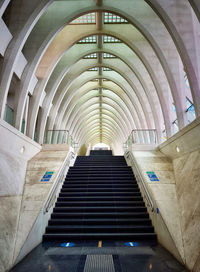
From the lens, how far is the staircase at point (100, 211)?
563 cm

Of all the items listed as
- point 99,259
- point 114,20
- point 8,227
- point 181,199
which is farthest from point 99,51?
point 99,259

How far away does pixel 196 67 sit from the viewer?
310 inches

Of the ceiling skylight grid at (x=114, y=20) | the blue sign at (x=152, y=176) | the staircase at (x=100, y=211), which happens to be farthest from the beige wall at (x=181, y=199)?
the ceiling skylight grid at (x=114, y=20)

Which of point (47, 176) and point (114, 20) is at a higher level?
point (114, 20)

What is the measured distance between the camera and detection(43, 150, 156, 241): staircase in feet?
18.5

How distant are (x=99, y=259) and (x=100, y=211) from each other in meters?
2.46

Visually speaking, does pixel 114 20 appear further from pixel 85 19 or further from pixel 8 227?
pixel 8 227

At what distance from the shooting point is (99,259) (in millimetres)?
4223

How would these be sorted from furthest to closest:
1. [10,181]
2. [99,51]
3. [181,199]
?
[99,51] → [10,181] → [181,199]

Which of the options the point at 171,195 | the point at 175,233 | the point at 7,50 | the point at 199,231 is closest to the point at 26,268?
the point at 175,233

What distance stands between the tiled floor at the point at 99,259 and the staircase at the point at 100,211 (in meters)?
0.53

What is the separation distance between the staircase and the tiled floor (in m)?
0.53

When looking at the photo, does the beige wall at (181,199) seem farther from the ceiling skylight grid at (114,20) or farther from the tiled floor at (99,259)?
the ceiling skylight grid at (114,20)

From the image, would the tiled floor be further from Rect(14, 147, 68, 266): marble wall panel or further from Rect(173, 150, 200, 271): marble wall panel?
Rect(14, 147, 68, 266): marble wall panel
